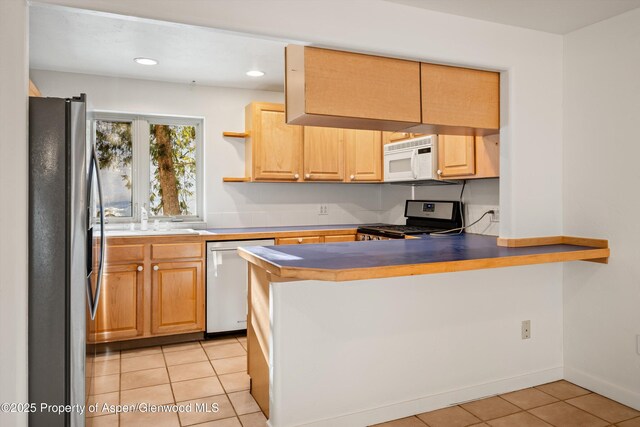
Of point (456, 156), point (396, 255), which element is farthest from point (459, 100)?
point (396, 255)

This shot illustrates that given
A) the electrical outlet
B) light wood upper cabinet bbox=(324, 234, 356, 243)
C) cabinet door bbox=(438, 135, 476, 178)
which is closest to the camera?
the electrical outlet

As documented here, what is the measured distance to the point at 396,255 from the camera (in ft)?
8.00

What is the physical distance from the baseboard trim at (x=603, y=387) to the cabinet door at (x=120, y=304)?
315 cm

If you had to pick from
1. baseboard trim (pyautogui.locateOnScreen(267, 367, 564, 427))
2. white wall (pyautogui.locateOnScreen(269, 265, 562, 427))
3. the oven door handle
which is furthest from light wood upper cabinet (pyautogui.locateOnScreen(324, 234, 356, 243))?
baseboard trim (pyautogui.locateOnScreen(267, 367, 564, 427))

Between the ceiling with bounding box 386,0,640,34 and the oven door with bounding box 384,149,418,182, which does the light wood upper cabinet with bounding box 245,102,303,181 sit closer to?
the oven door with bounding box 384,149,418,182

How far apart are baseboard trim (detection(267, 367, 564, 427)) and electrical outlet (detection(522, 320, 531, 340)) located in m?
0.24

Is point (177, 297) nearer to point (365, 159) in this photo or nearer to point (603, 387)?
point (365, 159)

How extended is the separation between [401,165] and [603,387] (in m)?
2.26

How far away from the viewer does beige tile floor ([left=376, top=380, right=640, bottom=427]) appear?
2424 mm

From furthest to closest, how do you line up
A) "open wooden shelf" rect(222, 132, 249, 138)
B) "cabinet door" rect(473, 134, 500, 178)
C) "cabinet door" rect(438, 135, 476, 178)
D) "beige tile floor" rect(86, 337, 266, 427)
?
"open wooden shelf" rect(222, 132, 249, 138)
"cabinet door" rect(438, 135, 476, 178)
"cabinet door" rect(473, 134, 500, 178)
"beige tile floor" rect(86, 337, 266, 427)

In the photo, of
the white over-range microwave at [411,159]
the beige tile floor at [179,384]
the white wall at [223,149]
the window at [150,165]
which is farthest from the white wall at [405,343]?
the window at [150,165]

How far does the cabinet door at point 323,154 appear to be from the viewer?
14.5ft

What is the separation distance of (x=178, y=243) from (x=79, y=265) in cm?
179

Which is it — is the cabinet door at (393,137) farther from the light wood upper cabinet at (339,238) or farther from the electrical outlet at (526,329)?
the electrical outlet at (526,329)
